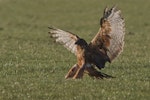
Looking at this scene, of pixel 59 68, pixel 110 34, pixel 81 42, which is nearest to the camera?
pixel 81 42

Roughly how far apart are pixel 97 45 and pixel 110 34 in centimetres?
50

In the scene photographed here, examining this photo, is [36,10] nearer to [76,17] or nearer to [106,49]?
[76,17]

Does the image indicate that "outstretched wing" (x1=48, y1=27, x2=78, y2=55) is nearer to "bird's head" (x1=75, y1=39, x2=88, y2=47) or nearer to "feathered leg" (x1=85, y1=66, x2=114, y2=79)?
"bird's head" (x1=75, y1=39, x2=88, y2=47)

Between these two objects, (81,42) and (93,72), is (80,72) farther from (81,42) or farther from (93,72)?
(81,42)

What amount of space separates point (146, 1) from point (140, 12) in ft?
21.9

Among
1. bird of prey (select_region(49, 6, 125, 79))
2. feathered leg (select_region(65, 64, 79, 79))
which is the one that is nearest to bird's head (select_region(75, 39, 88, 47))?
bird of prey (select_region(49, 6, 125, 79))

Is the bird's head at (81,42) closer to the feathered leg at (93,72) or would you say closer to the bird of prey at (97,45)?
the bird of prey at (97,45)

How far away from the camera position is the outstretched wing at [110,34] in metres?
16.2

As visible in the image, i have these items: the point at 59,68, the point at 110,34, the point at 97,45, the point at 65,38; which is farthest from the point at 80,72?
the point at 59,68

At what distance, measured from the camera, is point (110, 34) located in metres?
16.4

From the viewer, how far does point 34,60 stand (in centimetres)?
2197

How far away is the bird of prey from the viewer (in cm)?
1577

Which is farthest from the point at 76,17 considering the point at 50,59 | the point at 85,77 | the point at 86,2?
the point at 85,77

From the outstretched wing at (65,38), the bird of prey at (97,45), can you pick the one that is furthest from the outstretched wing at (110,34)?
the outstretched wing at (65,38)
